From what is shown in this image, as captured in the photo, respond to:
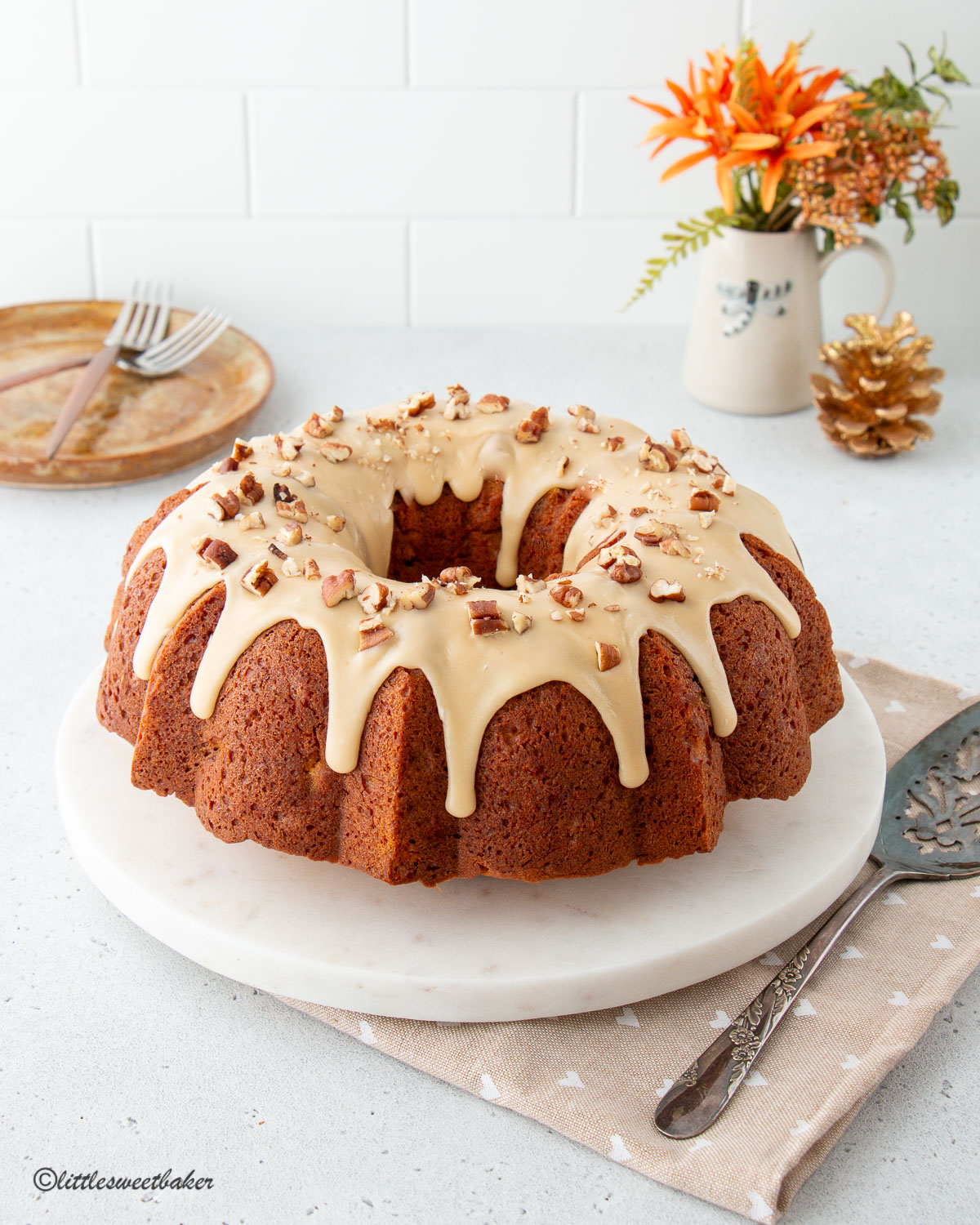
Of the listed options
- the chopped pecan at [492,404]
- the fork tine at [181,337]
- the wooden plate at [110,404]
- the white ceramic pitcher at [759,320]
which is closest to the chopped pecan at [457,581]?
the chopped pecan at [492,404]

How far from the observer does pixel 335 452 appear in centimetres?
139

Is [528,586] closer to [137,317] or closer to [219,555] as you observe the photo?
[219,555]

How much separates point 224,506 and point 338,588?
20 cm

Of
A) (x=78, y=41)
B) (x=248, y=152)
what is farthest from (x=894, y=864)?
(x=78, y=41)

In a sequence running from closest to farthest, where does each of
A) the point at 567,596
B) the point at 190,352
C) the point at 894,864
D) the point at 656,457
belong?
the point at 567,596 < the point at 894,864 < the point at 656,457 < the point at 190,352

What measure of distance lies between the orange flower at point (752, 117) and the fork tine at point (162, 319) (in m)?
0.96

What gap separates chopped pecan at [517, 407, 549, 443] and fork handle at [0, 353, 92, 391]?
3.54 ft

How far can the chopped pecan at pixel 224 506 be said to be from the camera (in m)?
1.24

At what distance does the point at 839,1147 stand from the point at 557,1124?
0.22 m

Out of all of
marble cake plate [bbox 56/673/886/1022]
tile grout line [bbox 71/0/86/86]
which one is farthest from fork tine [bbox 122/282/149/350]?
marble cake plate [bbox 56/673/886/1022]

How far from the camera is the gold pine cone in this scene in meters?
2.06

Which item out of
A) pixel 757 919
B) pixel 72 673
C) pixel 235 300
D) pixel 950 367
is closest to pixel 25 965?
pixel 72 673

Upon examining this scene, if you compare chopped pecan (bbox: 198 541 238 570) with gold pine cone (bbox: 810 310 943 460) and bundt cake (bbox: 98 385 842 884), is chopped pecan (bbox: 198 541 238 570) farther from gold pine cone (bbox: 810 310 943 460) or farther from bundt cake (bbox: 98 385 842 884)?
gold pine cone (bbox: 810 310 943 460)

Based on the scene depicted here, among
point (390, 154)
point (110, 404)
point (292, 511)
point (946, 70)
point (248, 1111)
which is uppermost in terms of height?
point (946, 70)
